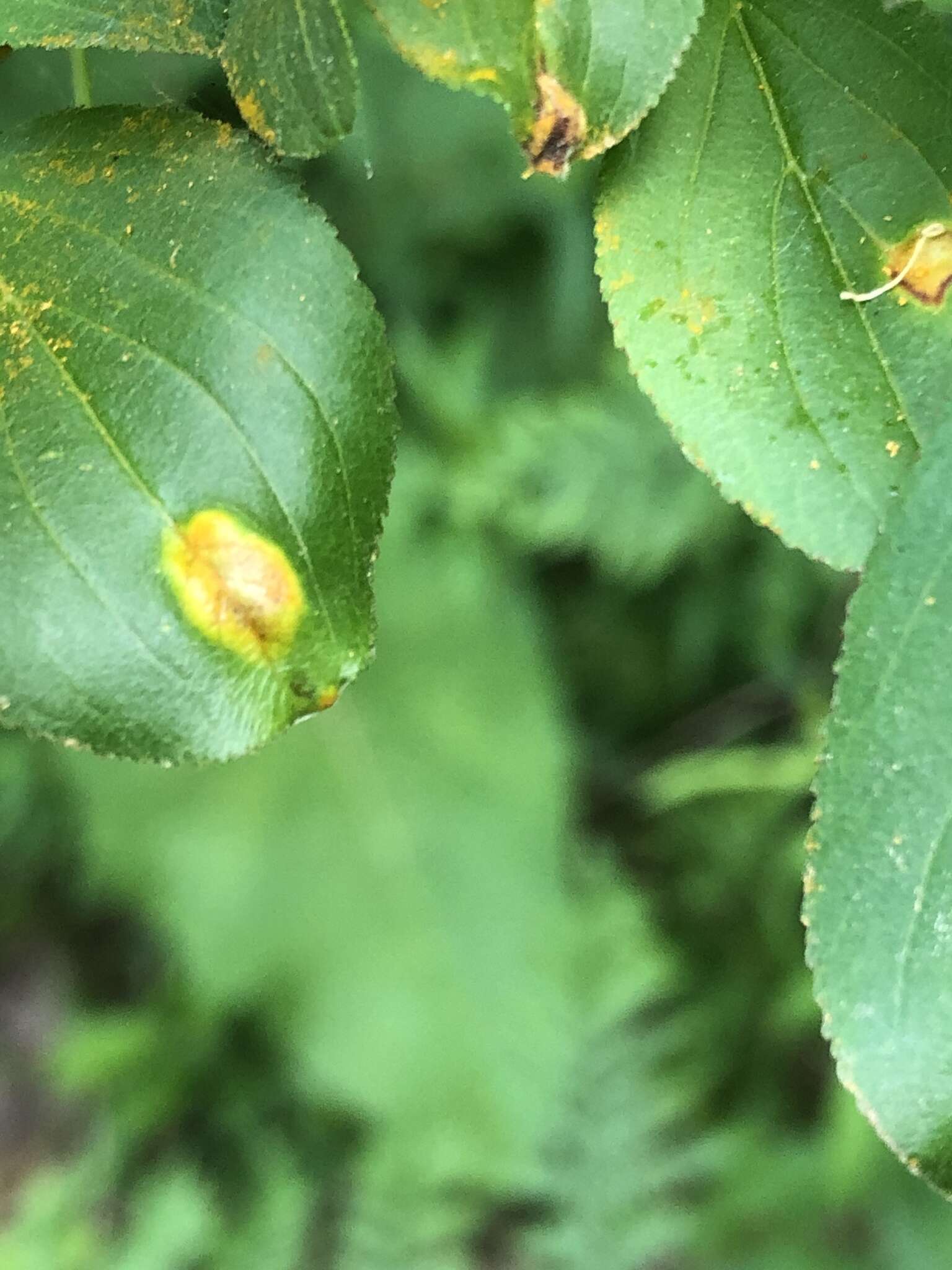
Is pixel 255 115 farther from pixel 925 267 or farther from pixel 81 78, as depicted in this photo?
pixel 925 267

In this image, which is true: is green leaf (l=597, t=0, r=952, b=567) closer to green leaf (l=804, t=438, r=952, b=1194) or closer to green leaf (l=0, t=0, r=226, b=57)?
green leaf (l=804, t=438, r=952, b=1194)

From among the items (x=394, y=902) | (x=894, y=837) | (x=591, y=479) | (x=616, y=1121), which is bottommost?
(x=616, y=1121)

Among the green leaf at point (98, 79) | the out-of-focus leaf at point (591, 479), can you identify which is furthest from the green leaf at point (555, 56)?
the out-of-focus leaf at point (591, 479)

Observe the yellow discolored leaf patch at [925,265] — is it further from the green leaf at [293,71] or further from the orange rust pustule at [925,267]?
the green leaf at [293,71]

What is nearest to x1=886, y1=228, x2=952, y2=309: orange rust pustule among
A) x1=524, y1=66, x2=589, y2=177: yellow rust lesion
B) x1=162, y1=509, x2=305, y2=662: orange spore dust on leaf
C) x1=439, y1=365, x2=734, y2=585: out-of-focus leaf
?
x1=524, y1=66, x2=589, y2=177: yellow rust lesion

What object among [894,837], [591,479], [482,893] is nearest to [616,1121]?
[482,893]

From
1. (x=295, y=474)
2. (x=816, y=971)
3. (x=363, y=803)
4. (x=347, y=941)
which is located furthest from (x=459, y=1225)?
(x=295, y=474)
